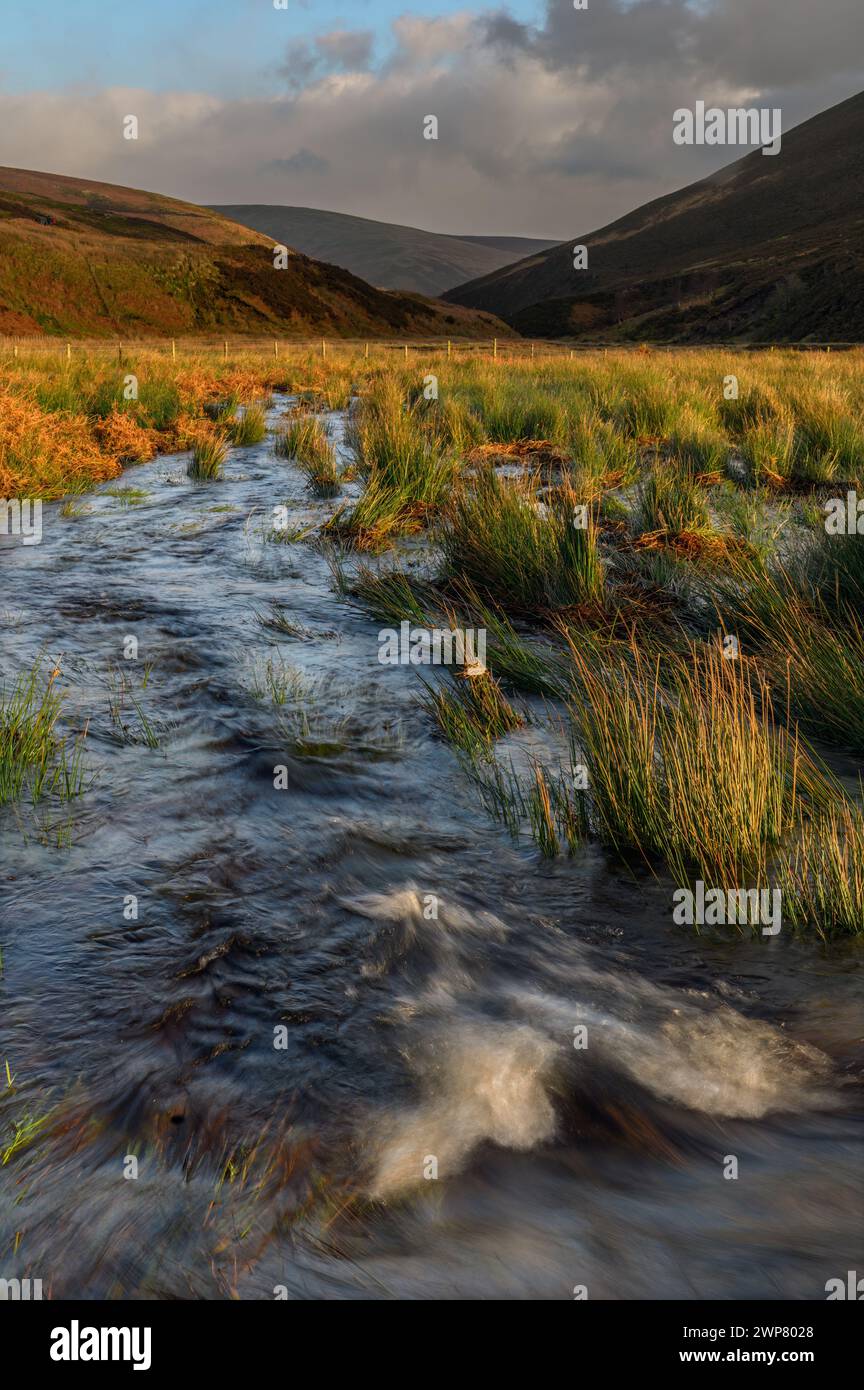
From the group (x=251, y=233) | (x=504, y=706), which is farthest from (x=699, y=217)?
(x=504, y=706)

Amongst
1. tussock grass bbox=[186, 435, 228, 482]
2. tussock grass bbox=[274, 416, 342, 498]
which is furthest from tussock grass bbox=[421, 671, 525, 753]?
tussock grass bbox=[186, 435, 228, 482]

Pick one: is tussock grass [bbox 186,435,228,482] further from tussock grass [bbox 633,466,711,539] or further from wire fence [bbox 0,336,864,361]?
wire fence [bbox 0,336,864,361]

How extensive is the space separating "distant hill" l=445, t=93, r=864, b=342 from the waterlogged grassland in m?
42.5

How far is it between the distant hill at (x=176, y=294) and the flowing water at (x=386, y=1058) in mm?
49587

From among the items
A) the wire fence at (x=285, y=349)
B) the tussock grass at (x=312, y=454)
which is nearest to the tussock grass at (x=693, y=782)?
the tussock grass at (x=312, y=454)

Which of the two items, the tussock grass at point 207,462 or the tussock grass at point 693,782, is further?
the tussock grass at point 207,462

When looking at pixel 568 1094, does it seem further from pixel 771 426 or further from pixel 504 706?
pixel 771 426

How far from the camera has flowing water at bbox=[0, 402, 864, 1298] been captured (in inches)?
73.7

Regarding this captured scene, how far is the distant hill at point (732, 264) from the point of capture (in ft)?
183

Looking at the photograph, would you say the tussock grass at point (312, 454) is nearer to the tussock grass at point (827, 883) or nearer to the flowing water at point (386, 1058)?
the flowing water at point (386, 1058)

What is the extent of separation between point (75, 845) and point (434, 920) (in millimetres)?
1221

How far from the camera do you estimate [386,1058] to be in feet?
7.64

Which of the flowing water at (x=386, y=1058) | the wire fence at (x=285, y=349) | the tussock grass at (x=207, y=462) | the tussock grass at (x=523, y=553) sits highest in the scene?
the wire fence at (x=285, y=349)

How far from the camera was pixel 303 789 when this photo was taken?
373 cm
